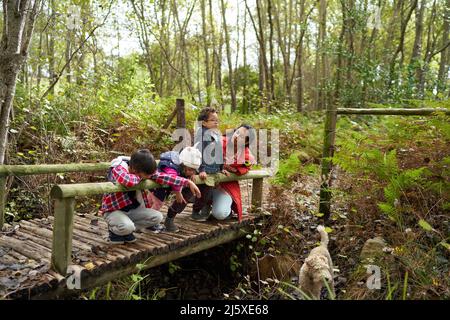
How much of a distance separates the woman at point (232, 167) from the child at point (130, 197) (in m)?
0.88

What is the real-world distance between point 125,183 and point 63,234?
0.74m

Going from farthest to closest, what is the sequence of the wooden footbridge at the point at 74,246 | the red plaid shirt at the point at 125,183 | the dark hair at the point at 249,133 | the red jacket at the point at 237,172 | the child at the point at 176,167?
the red jacket at the point at 237,172, the dark hair at the point at 249,133, the child at the point at 176,167, the red plaid shirt at the point at 125,183, the wooden footbridge at the point at 74,246

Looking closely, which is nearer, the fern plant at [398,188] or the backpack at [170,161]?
the fern plant at [398,188]

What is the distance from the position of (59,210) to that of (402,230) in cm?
367

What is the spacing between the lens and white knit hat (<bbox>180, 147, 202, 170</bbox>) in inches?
173

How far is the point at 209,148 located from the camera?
186 inches

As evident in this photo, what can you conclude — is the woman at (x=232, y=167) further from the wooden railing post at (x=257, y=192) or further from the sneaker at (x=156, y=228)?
the sneaker at (x=156, y=228)

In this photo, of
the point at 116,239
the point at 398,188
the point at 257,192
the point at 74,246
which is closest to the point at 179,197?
the point at 116,239

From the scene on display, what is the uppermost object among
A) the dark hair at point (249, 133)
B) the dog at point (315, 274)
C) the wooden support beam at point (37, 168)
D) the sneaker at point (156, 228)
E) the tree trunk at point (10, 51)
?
the tree trunk at point (10, 51)

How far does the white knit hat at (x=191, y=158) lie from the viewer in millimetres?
4387

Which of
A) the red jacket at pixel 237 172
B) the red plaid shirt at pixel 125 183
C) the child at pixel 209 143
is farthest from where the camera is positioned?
the red jacket at pixel 237 172

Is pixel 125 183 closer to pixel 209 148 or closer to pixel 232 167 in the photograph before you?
pixel 209 148

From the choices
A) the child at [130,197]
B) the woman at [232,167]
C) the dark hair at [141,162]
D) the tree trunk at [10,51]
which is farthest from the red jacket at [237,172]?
the tree trunk at [10,51]
